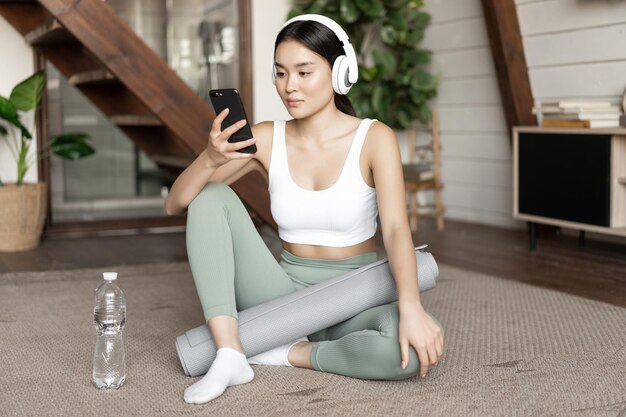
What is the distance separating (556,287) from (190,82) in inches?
125

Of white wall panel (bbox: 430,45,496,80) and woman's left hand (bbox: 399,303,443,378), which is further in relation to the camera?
white wall panel (bbox: 430,45,496,80)

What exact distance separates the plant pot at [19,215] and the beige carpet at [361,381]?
3.59ft

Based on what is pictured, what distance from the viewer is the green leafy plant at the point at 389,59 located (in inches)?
195

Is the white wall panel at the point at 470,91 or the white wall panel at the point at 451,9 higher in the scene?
the white wall panel at the point at 451,9

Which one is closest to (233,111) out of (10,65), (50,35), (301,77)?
(301,77)

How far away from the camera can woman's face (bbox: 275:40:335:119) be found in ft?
6.31

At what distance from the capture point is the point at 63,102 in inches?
218

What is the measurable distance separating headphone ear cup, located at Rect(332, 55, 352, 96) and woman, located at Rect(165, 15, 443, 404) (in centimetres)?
1

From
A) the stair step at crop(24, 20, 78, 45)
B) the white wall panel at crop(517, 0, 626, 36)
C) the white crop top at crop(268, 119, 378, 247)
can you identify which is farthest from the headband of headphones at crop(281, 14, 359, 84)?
the white wall panel at crop(517, 0, 626, 36)

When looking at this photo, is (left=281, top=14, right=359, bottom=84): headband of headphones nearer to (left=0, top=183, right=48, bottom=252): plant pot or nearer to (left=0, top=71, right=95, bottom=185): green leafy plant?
(left=0, top=71, right=95, bottom=185): green leafy plant

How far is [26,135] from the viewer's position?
13.8ft

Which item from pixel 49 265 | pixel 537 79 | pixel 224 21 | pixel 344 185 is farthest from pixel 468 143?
pixel 344 185

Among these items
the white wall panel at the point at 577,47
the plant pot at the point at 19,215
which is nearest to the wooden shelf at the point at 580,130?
the white wall panel at the point at 577,47

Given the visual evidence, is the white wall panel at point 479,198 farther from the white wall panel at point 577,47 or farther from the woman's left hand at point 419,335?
the woman's left hand at point 419,335
